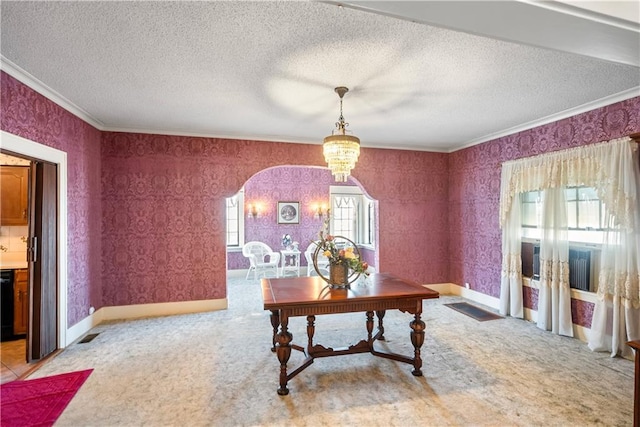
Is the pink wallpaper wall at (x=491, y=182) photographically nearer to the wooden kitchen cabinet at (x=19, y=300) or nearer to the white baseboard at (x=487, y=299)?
the white baseboard at (x=487, y=299)

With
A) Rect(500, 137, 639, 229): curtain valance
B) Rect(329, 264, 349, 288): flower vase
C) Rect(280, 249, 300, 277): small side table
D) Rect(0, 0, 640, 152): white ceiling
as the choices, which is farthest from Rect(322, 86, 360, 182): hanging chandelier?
Rect(280, 249, 300, 277): small side table

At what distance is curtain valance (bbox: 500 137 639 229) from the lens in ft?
9.66

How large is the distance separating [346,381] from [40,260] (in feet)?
10.3

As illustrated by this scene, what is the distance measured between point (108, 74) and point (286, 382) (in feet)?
9.69

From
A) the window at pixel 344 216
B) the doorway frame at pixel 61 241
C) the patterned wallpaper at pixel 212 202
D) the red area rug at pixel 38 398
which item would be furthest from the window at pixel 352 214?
the red area rug at pixel 38 398

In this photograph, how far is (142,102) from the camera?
127 inches

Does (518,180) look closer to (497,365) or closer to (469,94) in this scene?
(469,94)

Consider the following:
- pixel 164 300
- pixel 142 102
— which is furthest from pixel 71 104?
pixel 164 300

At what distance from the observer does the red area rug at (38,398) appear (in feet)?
6.77

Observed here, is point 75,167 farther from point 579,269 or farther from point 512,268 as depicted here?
point 579,269

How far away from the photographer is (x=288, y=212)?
7758mm

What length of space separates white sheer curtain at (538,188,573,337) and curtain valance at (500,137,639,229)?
0.21 m

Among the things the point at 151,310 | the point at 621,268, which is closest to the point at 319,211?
the point at 151,310

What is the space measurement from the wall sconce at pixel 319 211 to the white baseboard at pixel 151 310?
3834mm
